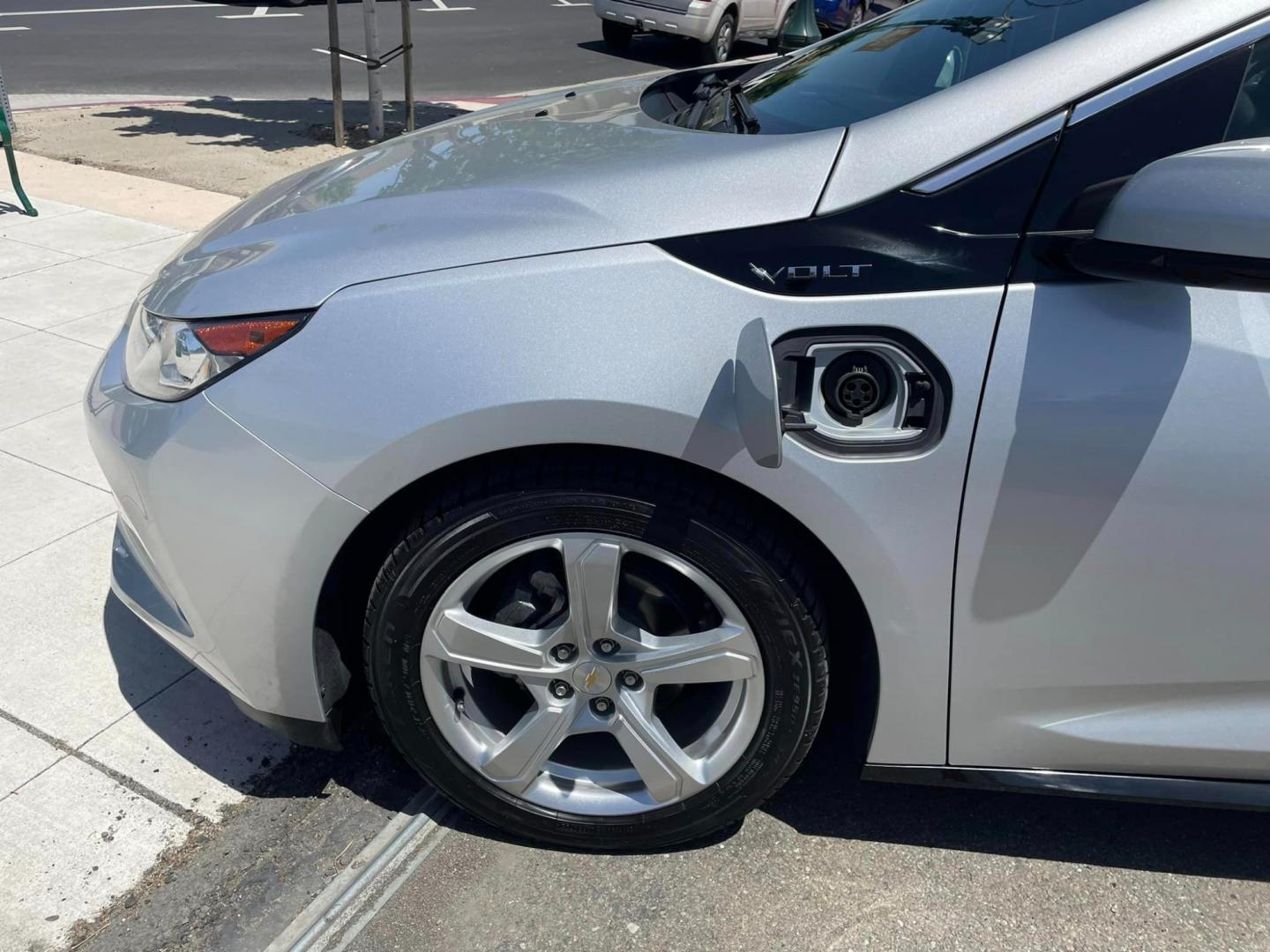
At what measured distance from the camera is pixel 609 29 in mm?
15250

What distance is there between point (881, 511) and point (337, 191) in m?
1.37

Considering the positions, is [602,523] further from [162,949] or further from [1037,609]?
[162,949]

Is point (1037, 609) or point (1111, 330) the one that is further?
point (1037, 609)

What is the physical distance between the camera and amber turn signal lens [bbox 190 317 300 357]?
1.88 meters

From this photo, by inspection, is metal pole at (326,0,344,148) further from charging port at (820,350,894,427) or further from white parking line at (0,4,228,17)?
white parking line at (0,4,228,17)

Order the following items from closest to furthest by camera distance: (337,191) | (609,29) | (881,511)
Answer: (881,511), (337,191), (609,29)

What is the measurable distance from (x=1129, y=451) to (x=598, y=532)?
86cm

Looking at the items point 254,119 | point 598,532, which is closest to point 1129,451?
point 598,532

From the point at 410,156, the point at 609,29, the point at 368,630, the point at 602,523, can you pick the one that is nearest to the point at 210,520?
the point at 368,630

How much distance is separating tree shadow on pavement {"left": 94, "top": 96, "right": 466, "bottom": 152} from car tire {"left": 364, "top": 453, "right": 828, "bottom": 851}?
7287mm

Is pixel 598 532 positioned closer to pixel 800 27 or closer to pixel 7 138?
pixel 800 27

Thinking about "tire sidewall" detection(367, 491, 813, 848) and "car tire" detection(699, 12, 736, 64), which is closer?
"tire sidewall" detection(367, 491, 813, 848)

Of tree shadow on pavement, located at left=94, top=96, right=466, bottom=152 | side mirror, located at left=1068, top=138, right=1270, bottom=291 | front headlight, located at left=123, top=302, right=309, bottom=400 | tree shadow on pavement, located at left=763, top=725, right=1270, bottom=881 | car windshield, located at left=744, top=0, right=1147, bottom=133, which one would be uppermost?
car windshield, located at left=744, top=0, right=1147, bottom=133

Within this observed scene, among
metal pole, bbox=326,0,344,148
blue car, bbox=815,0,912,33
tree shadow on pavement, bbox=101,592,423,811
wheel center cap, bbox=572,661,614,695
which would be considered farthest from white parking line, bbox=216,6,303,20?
wheel center cap, bbox=572,661,614,695
